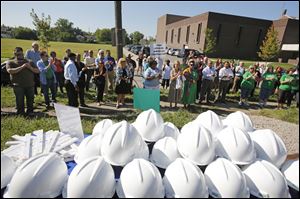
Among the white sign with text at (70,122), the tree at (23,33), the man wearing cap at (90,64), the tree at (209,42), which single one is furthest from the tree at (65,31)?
the white sign with text at (70,122)

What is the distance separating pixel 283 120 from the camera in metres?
7.78

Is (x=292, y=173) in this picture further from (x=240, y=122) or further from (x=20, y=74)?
(x=20, y=74)

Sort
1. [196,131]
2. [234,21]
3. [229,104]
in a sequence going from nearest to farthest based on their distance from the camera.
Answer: [196,131], [229,104], [234,21]

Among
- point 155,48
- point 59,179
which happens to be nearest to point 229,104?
point 155,48

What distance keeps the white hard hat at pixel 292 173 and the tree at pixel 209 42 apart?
36.8 m

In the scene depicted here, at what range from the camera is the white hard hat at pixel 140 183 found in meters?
2.15

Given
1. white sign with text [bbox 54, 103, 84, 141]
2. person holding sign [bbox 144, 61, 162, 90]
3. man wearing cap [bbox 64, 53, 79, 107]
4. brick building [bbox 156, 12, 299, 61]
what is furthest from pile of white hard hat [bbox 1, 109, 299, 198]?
brick building [bbox 156, 12, 299, 61]

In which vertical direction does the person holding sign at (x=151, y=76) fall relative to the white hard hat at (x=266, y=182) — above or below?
above

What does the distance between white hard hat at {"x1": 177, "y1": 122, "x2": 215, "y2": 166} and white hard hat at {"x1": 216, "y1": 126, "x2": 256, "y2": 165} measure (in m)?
0.18

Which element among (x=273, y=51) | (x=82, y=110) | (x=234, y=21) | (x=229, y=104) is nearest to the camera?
(x=82, y=110)

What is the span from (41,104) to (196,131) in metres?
6.13

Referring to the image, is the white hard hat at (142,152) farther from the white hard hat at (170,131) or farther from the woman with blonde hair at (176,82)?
the woman with blonde hair at (176,82)

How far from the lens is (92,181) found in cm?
214

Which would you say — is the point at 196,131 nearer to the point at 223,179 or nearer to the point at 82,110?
the point at 223,179
